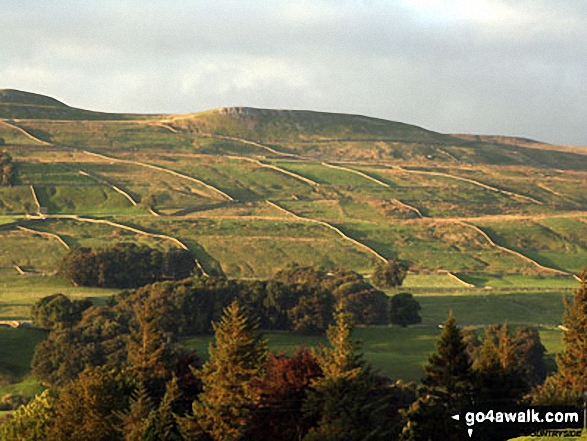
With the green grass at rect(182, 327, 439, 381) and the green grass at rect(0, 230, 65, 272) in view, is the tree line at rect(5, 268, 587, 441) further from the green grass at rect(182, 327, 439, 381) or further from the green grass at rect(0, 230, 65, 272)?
the green grass at rect(0, 230, 65, 272)

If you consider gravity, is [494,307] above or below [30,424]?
below

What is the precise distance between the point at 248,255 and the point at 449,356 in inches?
3868

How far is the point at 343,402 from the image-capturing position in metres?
56.6

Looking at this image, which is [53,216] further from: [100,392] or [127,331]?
[100,392]

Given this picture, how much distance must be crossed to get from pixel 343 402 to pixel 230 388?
6.14 metres

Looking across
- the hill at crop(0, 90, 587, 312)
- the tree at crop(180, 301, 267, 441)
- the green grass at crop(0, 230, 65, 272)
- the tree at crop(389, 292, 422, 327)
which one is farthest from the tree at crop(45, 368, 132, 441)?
the green grass at crop(0, 230, 65, 272)

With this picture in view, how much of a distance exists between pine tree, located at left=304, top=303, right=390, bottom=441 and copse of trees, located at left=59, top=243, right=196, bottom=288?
248ft

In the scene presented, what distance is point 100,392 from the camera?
6128cm

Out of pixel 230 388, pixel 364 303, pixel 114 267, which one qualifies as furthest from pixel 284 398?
pixel 114 267

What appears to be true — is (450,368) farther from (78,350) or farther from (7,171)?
(7,171)

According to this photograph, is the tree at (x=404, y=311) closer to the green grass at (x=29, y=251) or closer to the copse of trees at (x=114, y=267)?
the copse of trees at (x=114, y=267)

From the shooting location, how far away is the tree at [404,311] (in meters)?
113

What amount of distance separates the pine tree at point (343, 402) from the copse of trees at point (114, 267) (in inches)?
2974

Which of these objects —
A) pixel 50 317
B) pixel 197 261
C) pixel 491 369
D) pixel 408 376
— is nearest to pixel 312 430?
pixel 491 369
